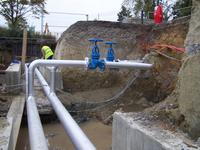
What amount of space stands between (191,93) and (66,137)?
548cm

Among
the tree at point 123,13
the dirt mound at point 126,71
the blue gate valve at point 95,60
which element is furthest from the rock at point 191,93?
the tree at point 123,13

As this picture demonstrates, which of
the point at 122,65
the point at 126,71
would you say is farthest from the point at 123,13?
the point at 122,65

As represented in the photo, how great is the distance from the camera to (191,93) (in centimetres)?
305

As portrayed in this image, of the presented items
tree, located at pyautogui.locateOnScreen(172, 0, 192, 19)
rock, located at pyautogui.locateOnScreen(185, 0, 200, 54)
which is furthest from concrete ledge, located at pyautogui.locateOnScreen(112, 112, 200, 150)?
tree, located at pyautogui.locateOnScreen(172, 0, 192, 19)

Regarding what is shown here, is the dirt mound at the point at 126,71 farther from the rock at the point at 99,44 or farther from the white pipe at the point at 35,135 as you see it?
the white pipe at the point at 35,135

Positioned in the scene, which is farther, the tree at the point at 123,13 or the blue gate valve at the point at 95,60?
the tree at the point at 123,13

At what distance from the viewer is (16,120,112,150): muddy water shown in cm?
750

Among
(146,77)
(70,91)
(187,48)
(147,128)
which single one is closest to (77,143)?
(147,128)

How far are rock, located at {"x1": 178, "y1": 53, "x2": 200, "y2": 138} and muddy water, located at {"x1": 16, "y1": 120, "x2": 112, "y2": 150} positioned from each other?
4.46 metres

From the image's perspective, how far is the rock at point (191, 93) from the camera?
9.73 ft

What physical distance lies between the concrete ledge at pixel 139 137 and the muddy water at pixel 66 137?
386 centimetres

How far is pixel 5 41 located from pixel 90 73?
11.5m

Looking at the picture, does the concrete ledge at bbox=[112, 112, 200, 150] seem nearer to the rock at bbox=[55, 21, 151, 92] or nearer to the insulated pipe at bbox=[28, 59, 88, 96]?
the insulated pipe at bbox=[28, 59, 88, 96]

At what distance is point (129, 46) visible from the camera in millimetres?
11133
